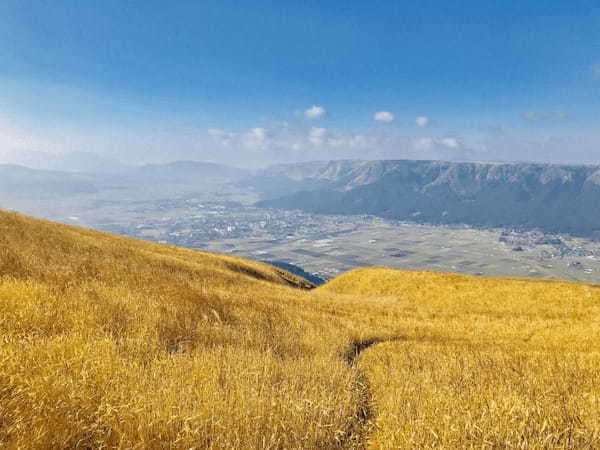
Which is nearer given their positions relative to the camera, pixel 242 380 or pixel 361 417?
pixel 361 417

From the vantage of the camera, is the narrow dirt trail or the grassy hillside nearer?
the grassy hillside

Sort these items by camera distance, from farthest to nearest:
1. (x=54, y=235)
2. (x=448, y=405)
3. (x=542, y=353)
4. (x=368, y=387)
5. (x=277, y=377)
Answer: (x=54, y=235), (x=542, y=353), (x=368, y=387), (x=277, y=377), (x=448, y=405)

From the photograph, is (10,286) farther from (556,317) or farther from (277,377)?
(556,317)

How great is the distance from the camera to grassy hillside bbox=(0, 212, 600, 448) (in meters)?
4.27

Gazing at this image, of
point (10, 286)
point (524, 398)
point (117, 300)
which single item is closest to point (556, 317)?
point (524, 398)

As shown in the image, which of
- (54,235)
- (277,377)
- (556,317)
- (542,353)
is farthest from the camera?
(54,235)

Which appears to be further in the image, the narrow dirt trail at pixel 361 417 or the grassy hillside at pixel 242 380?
the narrow dirt trail at pixel 361 417

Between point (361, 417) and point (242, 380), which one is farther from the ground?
point (242, 380)

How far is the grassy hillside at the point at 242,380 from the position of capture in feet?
14.0

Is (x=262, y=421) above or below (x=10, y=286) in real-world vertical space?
below

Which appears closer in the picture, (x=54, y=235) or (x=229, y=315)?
(x=229, y=315)

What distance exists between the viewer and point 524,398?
588cm

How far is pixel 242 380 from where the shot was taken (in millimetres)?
5902

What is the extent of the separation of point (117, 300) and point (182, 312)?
1882 millimetres
